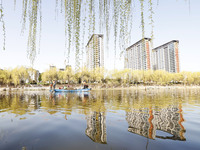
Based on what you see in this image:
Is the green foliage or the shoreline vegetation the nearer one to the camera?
the shoreline vegetation

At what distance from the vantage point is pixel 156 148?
2.88 meters

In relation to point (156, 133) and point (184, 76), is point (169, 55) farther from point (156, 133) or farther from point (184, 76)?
point (156, 133)

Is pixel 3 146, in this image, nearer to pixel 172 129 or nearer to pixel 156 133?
pixel 156 133

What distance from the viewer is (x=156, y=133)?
3.78m

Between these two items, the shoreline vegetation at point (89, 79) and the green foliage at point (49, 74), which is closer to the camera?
the shoreline vegetation at point (89, 79)

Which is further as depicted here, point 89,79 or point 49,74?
point 49,74

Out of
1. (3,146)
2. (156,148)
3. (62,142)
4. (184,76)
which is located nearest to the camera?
(156,148)

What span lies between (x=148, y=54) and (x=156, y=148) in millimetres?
2220

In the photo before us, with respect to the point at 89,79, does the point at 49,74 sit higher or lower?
higher

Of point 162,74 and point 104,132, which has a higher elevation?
point 162,74

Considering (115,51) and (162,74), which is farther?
(162,74)

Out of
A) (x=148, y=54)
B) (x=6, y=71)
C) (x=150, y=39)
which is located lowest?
(x=148, y=54)

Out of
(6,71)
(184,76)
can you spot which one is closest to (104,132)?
(6,71)

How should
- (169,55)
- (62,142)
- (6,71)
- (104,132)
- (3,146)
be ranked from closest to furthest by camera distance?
1. (3,146)
2. (62,142)
3. (104,132)
4. (6,71)
5. (169,55)
